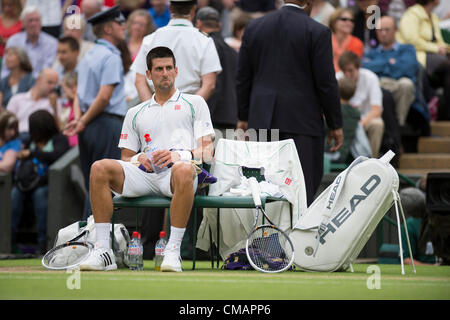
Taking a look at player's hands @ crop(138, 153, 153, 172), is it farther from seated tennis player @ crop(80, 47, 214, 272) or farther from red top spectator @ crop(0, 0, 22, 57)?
red top spectator @ crop(0, 0, 22, 57)

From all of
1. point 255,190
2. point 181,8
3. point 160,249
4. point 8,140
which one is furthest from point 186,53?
point 8,140

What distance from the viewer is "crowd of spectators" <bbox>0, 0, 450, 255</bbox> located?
11977mm

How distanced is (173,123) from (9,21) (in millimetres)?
8433

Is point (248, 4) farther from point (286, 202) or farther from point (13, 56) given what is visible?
point (286, 202)

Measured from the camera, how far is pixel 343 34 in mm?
12914

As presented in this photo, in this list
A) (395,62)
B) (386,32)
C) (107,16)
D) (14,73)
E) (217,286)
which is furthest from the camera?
(14,73)

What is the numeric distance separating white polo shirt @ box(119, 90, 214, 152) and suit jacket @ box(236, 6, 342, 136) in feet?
2.99

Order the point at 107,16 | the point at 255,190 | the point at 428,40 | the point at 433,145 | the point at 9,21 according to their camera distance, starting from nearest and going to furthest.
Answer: the point at 255,190, the point at 107,16, the point at 433,145, the point at 428,40, the point at 9,21

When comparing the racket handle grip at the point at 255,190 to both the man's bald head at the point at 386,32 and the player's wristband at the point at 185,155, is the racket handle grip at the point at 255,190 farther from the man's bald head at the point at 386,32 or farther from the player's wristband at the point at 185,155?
the man's bald head at the point at 386,32

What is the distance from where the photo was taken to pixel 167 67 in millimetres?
7418

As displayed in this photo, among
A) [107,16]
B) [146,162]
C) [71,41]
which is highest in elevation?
[107,16]

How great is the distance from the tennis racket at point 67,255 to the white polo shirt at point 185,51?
6.82 feet

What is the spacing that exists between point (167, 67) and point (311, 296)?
2.76 meters

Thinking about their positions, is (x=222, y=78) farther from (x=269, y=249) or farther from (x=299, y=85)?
(x=269, y=249)
